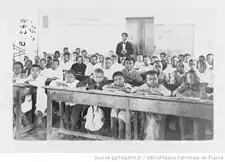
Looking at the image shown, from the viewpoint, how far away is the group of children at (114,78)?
3.60 ft

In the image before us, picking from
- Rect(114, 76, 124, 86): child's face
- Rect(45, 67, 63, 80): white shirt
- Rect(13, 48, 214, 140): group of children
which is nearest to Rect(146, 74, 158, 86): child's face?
Rect(13, 48, 214, 140): group of children

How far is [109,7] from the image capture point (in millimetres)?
1106

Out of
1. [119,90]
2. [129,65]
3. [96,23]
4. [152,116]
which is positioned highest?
[96,23]

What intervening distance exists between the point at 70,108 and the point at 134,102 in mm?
259

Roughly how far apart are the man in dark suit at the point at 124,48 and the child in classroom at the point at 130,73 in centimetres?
2

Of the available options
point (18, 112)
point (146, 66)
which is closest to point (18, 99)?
point (18, 112)

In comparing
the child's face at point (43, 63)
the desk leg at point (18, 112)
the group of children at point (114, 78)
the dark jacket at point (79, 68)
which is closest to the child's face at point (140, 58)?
the group of children at point (114, 78)

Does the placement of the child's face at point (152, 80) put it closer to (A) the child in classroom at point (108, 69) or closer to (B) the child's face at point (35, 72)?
(A) the child in classroom at point (108, 69)

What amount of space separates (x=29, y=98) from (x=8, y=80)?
0.36 ft

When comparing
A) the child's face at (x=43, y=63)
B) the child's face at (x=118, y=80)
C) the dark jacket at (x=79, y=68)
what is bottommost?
the child's face at (x=118, y=80)

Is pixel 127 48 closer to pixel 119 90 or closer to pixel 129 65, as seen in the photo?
pixel 129 65

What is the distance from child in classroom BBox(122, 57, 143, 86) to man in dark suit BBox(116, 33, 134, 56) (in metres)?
0.02

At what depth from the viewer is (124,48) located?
111 centimetres
